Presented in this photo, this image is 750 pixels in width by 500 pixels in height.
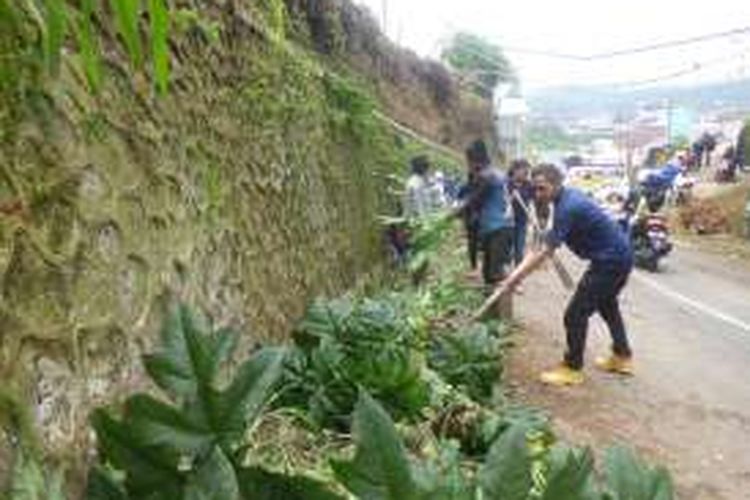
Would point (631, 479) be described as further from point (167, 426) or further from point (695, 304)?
point (695, 304)

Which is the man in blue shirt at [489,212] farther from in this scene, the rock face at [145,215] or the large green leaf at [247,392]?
the large green leaf at [247,392]

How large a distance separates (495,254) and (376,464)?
9.16 meters

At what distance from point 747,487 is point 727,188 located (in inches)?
1001

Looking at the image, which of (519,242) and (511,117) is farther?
(511,117)

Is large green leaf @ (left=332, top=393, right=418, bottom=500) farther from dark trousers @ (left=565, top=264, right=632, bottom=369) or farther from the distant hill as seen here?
the distant hill

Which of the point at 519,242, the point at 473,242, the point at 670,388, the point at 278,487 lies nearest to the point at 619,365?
the point at 670,388

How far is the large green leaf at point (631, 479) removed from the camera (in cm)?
296

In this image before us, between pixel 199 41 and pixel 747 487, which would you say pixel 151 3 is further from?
pixel 747 487

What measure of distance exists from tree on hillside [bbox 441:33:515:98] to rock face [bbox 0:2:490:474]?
142 ft

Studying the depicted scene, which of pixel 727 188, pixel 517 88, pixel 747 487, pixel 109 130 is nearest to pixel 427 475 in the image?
pixel 109 130

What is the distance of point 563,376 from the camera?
9.44 m

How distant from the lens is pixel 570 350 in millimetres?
9539

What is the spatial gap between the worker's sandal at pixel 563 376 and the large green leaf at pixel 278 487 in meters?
6.48

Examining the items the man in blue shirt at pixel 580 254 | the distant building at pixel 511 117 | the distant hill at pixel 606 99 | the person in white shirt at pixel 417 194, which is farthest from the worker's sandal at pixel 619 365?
the distant hill at pixel 606 99
